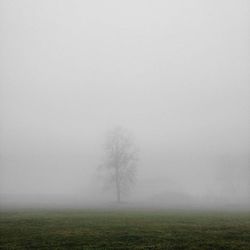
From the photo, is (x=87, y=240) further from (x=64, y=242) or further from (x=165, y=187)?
(x=165, y=187)

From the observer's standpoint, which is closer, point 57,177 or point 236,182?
point 236,182

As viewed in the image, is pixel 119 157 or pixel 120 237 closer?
pixel 120 237

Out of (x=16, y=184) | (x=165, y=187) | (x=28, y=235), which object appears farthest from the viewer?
(x=16, y=184)

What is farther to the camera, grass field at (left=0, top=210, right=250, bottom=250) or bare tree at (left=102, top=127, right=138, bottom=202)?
bare tree at (left=102, top=127, right=138, bottom=202)

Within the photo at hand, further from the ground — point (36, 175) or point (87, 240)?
point (36, 175)

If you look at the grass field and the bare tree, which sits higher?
the bare tree

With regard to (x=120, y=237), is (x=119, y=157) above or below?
above

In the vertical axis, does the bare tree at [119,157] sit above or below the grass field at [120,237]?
above

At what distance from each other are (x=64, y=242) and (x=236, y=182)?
4109 inches

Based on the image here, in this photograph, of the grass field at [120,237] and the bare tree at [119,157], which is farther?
the bare tree at [119,157]

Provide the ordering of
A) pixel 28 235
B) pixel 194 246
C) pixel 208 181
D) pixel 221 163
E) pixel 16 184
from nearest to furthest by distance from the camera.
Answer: pixel 194 246, pixel 28 235, pixel 221 163, pixel 208 181, pixel 16 184

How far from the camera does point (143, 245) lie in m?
17.2

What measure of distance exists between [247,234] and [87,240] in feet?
43.0

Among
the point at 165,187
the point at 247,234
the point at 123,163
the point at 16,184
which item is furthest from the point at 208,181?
the point at 247,234
